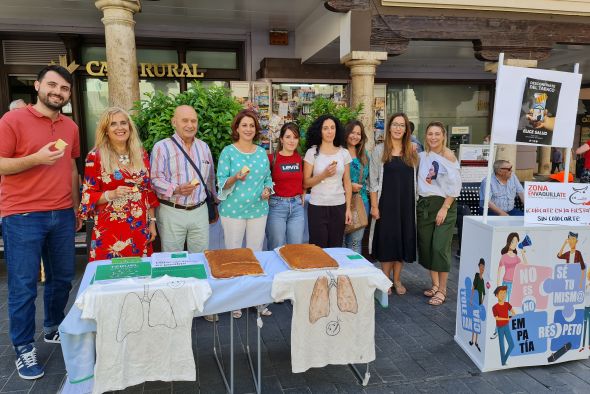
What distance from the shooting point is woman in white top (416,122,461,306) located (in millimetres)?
4043

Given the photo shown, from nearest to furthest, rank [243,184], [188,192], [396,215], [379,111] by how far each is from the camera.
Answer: [188,192] < [243,184] < [396,215] < [379,111]

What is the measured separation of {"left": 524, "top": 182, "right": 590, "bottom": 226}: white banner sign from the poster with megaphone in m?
0.07

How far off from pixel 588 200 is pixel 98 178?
11.7 feet

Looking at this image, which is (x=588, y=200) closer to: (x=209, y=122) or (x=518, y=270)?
(x=518, y=270)

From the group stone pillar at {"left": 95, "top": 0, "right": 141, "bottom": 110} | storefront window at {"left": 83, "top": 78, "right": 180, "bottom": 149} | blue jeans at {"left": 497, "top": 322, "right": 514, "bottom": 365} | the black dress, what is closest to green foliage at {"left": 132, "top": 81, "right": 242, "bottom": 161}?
stone pillar at {"left": 95, "top": 0, "right": 141, "bottom": 110}

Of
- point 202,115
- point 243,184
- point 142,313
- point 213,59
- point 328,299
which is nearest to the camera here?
point 142,313

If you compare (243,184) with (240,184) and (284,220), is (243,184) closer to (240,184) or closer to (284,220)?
(240,184)

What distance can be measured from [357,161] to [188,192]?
1800mm

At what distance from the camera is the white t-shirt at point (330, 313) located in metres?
2.56

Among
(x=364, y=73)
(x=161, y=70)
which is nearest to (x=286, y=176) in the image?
(x=364, y=73)

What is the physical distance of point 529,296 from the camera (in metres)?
3.01

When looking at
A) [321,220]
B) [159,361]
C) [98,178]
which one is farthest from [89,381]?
[321,220]

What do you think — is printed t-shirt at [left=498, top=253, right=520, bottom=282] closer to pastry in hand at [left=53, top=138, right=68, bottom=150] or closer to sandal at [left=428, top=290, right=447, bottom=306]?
sandal at [left=428, top=290, right=447, bottom=306]

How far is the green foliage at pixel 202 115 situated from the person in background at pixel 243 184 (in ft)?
2.50
